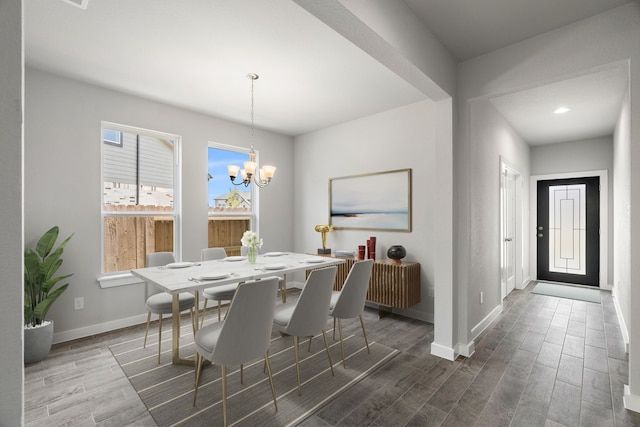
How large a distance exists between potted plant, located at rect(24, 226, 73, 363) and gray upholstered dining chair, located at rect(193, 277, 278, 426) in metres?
1.80

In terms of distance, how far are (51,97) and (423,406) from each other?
4253 mm

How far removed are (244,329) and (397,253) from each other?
7.85 ft

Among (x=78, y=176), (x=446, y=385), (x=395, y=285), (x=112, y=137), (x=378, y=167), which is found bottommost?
(x=446, y=385)

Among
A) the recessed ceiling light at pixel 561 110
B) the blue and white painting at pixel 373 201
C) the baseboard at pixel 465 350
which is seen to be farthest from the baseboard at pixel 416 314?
the recessed ceiling light at pixel 561 110

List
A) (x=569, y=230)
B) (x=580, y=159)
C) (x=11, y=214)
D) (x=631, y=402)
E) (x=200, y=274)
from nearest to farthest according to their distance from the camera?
(x=11, y=214) → (x=631, y=402) → (x=200, y=274) → (x=580, y=159) → (x=569, y=230)

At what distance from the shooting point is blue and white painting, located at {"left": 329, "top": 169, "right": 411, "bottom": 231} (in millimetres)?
3920

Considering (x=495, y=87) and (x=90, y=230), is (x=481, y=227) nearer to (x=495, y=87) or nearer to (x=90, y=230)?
(x=495, y=87)

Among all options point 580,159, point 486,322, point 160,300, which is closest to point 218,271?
point 160,300

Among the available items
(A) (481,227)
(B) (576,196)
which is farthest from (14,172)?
(B) (576,196)

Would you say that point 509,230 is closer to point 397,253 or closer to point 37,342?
point 397,253

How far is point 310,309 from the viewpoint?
2.19 m

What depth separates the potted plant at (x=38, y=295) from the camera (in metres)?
2.58

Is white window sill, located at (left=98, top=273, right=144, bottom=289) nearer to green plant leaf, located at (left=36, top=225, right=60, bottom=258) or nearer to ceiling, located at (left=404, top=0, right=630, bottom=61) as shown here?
green plant leaf, located at (left=36, top=225, right=60, bottom=258)

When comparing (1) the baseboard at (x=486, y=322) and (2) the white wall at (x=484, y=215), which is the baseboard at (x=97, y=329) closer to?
(2) the white wall at (x=484, y=215)
